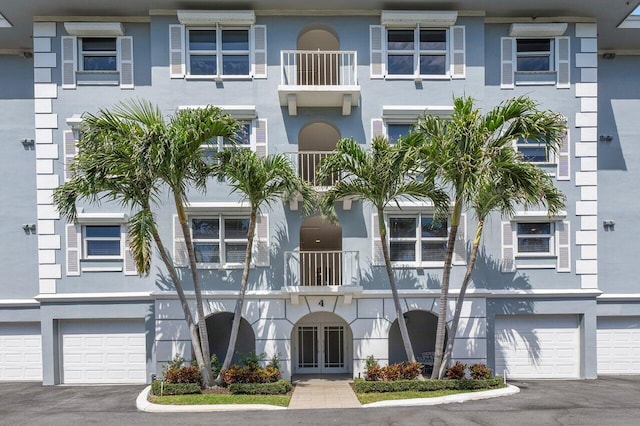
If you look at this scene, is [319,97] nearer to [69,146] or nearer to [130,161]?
[130,161]

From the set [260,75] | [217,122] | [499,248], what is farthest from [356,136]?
[499,248]

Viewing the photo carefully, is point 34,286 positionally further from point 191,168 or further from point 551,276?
point 551,276

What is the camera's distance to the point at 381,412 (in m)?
12.1

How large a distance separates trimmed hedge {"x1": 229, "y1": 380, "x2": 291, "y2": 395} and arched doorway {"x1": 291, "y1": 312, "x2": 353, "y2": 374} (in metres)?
3.22

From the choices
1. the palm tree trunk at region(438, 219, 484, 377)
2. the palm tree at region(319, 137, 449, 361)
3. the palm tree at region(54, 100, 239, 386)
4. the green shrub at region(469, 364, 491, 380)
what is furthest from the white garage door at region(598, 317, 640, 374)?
the palm tree at region(54, 100, 239, 386)

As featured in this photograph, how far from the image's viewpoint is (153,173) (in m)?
12.2

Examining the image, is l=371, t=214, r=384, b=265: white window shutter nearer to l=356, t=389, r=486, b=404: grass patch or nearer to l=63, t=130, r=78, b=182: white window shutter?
l=356, t=389, r=486, b=404: grass patch

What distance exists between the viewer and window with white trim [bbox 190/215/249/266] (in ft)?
50.9

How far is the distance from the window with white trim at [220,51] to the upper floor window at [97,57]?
2.14 metres

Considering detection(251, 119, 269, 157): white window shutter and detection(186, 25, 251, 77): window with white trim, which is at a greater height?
detection(186, 25, 251, 77): window with white trim

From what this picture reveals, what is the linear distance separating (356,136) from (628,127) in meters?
10.6

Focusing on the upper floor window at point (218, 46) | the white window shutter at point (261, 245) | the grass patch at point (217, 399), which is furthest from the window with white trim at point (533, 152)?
the grass patch at point (217, 399)

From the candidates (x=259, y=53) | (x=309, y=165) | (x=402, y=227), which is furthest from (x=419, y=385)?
(x=259, y=53)

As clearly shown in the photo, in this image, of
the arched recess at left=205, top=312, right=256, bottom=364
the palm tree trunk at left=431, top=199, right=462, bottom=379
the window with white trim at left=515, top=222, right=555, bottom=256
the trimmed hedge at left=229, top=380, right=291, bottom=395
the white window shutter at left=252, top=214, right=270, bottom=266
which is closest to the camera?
the trimmed hedge at left=229, top=380, right=291, bottom=395
